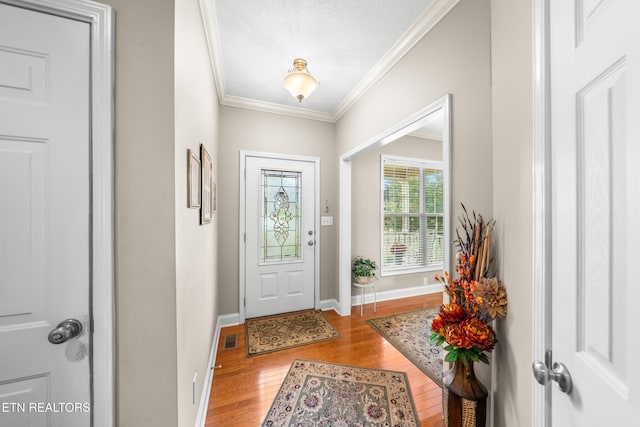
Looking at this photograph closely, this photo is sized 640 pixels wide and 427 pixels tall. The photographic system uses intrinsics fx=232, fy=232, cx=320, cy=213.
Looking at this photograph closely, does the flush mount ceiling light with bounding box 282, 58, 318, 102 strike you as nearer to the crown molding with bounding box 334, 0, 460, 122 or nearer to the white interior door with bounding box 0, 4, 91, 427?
the crown molding with bounding box 334, 0, 460, 122

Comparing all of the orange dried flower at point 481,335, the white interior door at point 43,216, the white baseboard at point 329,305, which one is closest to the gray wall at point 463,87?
the orange dried flower at point 481,335

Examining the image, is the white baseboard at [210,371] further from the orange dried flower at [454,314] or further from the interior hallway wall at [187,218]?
the orange dried flower at [454,314]

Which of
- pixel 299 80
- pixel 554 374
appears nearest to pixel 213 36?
pixel 299 80

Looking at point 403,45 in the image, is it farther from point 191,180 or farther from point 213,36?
point 191,180

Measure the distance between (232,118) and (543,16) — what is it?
284 centimetres

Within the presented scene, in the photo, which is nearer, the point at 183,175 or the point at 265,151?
the point at 183,175

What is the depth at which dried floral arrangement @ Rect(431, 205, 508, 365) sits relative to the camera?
115 cm

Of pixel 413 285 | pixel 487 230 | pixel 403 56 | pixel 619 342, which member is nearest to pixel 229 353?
pixel 487 230

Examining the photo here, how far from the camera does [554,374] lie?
26.2 inches

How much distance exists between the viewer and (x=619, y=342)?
1.61 feet

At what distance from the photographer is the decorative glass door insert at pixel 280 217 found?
Answer: 3057 millimetres

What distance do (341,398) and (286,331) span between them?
3.69 feet

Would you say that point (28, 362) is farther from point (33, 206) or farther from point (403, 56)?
point (403, 56)

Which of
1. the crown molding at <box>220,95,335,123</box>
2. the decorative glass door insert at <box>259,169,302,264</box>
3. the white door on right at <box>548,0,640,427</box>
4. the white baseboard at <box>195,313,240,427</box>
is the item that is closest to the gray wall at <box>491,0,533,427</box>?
the white door on right at <box>548,0,640,427</box>
